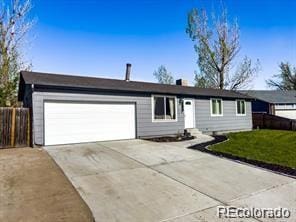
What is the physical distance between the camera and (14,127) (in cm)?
891

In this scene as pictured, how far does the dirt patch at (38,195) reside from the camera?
337cm

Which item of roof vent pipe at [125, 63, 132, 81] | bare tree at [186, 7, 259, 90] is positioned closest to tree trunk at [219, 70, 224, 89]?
bare tree at [186, 7, 259, 90]

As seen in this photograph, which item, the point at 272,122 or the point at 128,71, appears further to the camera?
the point at 272,122

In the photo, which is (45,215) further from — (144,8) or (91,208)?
(144,8)

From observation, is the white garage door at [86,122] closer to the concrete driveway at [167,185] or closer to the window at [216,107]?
the concrete driveway at [167,185]

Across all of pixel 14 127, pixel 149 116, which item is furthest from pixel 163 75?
pixel 14 127

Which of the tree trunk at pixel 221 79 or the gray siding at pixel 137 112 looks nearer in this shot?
the gray siding at pixel 137 112

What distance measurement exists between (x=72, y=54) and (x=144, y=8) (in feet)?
20.5

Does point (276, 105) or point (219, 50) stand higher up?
point (219, 50)

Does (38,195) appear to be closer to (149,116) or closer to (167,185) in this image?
(167,185)

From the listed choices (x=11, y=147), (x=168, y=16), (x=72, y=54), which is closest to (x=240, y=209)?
(x=11, y=147)

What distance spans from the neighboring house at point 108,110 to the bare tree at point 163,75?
20.7 meters

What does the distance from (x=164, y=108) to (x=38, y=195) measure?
9280mm

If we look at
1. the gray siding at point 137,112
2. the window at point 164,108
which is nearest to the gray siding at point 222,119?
the gray siding at point 137,112
